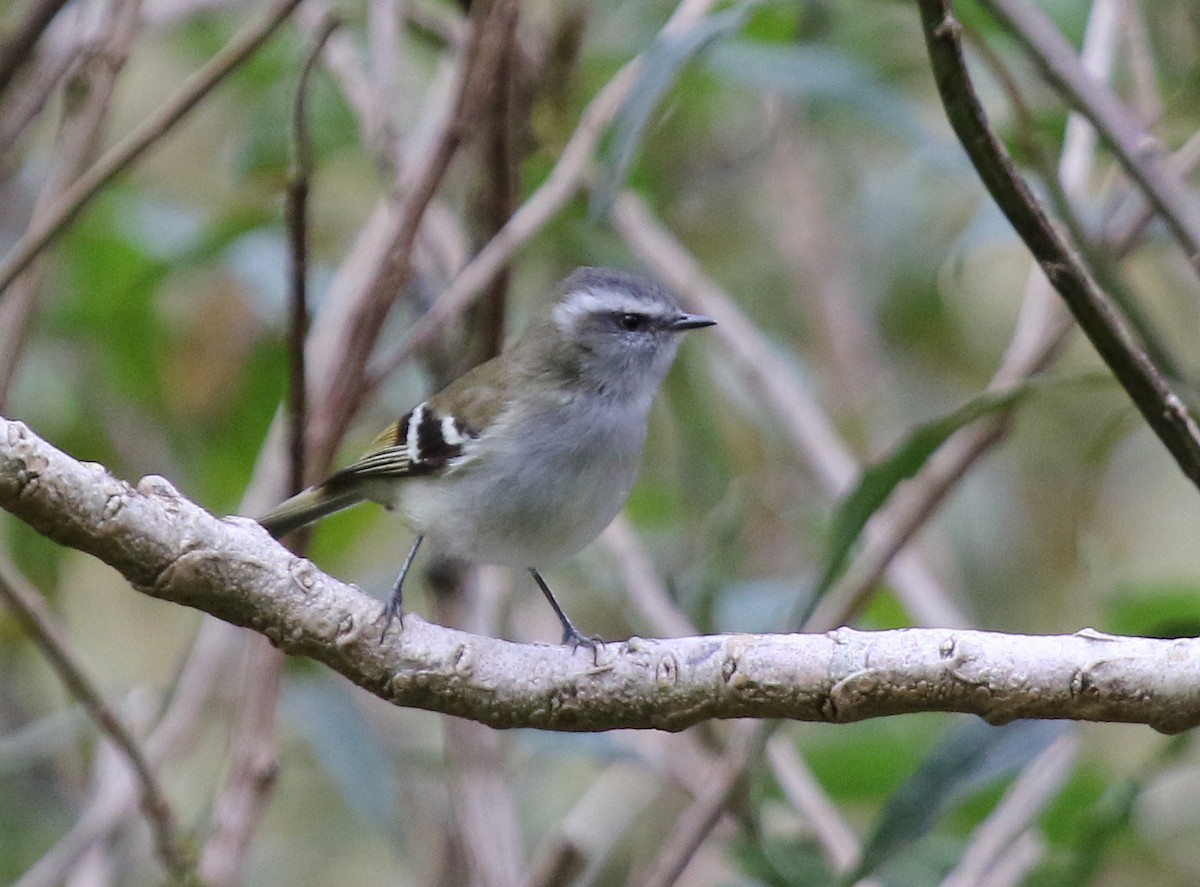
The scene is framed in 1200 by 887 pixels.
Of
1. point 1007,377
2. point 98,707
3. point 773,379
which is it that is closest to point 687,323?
point 773,379

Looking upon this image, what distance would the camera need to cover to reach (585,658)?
5.90 ft

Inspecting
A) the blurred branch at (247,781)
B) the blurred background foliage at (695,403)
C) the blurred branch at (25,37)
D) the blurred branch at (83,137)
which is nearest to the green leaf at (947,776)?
the blurred background foliage at (695,403)

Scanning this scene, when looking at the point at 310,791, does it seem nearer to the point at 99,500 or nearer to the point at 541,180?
the point at 541,180

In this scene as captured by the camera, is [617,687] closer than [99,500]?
No

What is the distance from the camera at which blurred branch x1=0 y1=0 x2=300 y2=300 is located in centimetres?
242

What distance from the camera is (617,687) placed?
1.79 metres

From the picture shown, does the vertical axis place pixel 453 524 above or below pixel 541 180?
below

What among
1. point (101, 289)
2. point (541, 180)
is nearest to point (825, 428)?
point (541, 180)

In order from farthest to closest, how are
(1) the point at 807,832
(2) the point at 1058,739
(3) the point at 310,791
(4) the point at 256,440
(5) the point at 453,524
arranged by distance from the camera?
(3) the point at 310,791 < (4) the point at 256,440 < (1) the point at 807,832 < (5) the point at 453,524 < (2) the point at 1058,739

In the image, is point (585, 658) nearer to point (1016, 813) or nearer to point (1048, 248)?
point (1048, 248)

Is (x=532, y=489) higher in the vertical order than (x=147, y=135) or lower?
lower

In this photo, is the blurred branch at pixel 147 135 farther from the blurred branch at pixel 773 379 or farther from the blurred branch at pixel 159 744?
the blurred branch at pixel 773 379

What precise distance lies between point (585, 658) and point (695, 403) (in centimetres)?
181

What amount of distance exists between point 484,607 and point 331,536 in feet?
1.77
